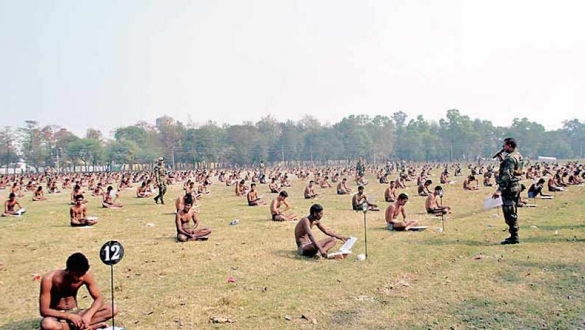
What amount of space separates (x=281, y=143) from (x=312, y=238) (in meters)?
120

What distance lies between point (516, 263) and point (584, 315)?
3506mm

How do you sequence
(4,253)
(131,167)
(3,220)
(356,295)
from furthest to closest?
(131,167) < (3,220) < (4,253) < (356,295)

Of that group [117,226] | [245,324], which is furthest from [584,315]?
[117,226]

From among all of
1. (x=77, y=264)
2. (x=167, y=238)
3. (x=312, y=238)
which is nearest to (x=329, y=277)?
(x=312, y=238)

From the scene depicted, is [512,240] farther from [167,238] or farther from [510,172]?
[167,238]

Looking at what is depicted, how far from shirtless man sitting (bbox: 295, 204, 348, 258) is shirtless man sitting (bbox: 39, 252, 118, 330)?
5.73 metres

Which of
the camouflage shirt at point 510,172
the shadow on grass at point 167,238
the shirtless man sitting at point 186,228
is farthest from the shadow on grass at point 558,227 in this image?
the shadow on grass at point 167,238

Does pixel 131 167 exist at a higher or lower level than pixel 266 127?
lower

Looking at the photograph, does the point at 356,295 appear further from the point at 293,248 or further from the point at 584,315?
the point at 293,248

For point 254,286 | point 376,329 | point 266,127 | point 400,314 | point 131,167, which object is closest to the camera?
point 376,329

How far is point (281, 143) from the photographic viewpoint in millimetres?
131250

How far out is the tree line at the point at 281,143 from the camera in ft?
353

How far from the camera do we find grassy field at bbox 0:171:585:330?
778cm

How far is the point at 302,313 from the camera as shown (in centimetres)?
803
